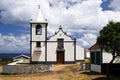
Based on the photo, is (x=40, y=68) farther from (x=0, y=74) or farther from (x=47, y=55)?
(x=47, y=55)

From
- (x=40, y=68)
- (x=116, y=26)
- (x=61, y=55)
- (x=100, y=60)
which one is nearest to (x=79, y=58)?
(x=61, y=55)

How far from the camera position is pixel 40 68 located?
156ft

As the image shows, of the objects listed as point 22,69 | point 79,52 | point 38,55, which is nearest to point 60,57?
point 38,55

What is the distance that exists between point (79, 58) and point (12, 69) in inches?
949

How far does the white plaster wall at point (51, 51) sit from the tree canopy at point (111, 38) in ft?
89.3

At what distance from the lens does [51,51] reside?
63.3 m

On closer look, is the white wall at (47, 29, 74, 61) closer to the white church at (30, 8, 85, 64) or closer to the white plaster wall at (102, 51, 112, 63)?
the white church at (30, 8, 85, 64)

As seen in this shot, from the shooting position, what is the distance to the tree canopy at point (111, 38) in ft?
116

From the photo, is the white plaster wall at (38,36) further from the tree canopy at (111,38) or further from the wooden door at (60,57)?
the tree canopy at (111,38)

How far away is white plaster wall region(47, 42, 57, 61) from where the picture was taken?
63219 millimetres

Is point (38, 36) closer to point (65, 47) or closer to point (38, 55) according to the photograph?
point (38, 55)

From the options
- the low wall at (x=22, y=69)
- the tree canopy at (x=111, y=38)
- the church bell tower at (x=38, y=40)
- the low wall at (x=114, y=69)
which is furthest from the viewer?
the church bell tower at (x=38, y=40)

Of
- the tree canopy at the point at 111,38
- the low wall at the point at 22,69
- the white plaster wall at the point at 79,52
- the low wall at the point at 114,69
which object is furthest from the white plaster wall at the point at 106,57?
the white plaster wall at the point at 79,52

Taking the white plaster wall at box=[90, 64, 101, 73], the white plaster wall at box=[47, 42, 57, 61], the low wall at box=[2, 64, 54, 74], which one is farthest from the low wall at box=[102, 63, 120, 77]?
the white plaster wall at box=[47, 42, 57, 61]
